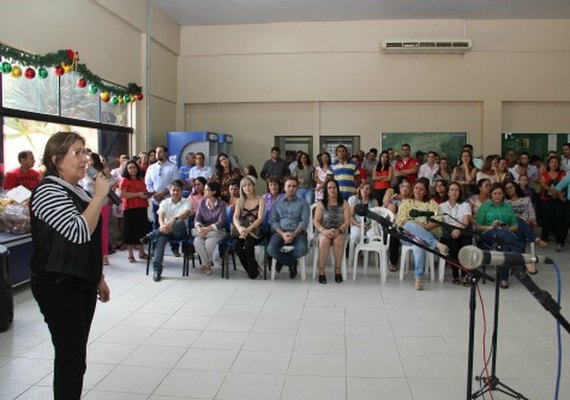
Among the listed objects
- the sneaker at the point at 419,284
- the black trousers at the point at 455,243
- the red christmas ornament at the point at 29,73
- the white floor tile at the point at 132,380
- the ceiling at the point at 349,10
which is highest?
the ceiling at the point at 349,10

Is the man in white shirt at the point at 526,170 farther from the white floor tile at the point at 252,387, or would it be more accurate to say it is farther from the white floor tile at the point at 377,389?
the white floor tile at the point at 252,387

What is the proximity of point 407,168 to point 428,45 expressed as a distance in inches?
102

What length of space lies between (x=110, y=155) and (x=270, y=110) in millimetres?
3413

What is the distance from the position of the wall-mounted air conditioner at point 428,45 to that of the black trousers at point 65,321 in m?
8.48

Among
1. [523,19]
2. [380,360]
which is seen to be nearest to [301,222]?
[380,360]

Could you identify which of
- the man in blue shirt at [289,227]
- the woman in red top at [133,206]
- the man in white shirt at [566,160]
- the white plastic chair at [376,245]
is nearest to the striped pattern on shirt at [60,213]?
the man in blue shirt at [289,227]

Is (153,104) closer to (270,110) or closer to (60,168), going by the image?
(270,110)

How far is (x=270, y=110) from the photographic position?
→ 10.2m

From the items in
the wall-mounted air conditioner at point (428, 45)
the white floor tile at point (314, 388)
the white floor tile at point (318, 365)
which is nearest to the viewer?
the white floor tile at point (314, 388)

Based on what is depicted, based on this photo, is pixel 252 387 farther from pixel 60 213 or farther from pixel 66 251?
pixel 60 213

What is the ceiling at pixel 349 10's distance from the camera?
8664mm

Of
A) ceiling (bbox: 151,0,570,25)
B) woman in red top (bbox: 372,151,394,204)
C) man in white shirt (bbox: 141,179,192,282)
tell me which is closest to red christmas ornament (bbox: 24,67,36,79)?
man in white shirt (bbox: 141,179,192,282)

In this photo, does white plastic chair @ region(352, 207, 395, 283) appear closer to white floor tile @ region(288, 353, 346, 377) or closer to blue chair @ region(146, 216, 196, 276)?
blue chair @ region(146, 216, 196, 276)

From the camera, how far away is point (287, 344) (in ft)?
11.6
